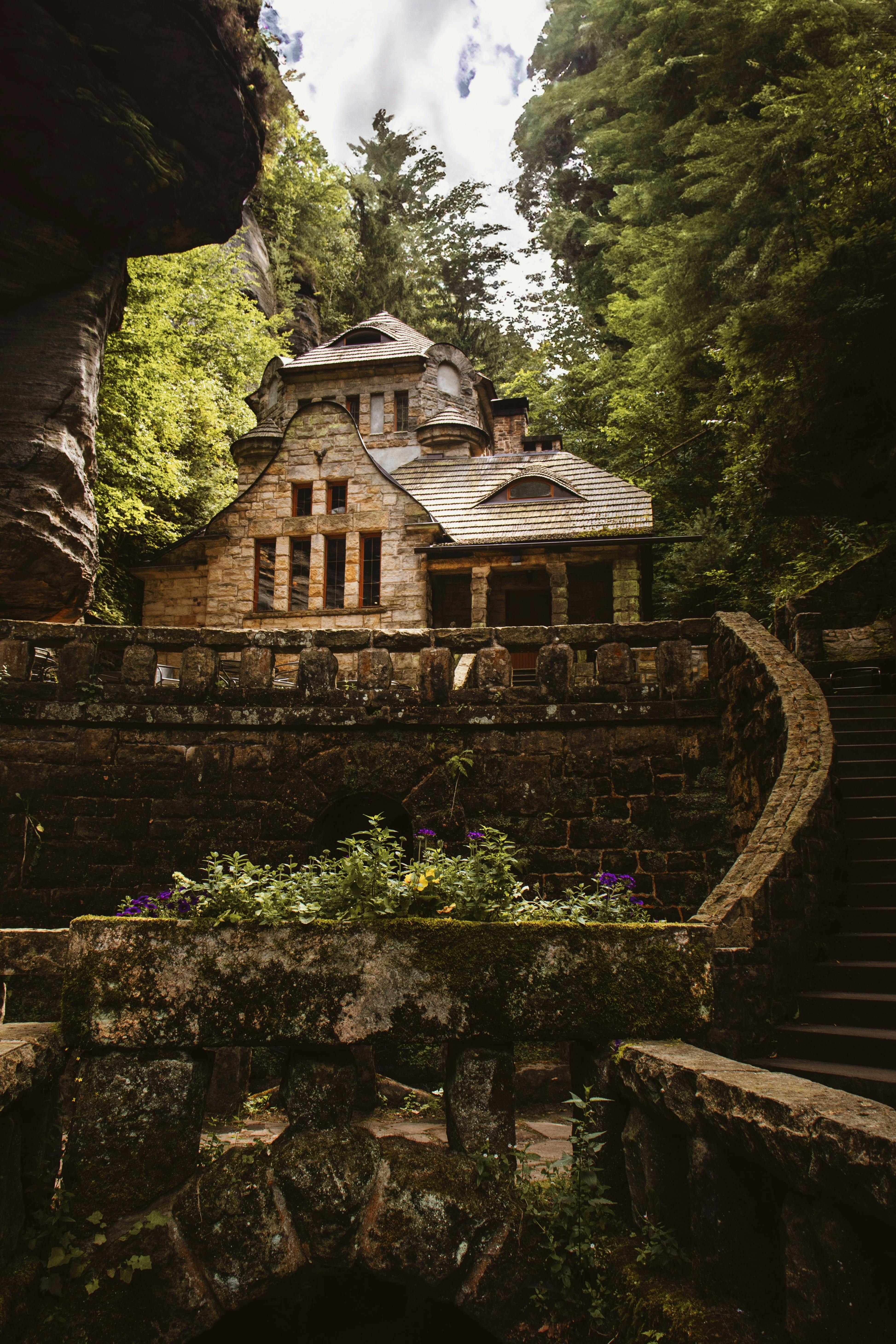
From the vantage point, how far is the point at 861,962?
17.9 feet

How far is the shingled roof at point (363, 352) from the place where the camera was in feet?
92.0

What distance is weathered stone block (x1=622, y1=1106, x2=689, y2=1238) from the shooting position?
2438mm

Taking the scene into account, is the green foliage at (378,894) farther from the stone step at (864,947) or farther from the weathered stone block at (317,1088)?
the stone step at (864,947)

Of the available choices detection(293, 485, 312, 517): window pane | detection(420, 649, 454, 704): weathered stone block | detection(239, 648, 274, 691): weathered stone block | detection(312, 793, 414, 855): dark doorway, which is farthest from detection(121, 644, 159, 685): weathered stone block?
detection(293, 485, 312, 517): window pane

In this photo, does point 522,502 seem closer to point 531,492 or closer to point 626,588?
point 531,492

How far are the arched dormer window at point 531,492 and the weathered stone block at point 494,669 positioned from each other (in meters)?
11.6

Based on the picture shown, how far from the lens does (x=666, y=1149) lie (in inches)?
99.0

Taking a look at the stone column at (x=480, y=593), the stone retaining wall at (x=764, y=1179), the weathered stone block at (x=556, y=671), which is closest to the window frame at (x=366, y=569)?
the stone column at (x=480, y=593)

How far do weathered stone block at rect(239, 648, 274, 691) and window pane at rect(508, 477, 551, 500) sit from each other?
485 inches

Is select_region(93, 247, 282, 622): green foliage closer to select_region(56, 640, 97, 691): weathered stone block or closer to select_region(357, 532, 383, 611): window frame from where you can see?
select_region(357, 532, 383, 611): window frame

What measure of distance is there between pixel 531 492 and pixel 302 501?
214 inches

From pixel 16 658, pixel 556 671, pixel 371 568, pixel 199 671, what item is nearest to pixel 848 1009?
pixel 556 671

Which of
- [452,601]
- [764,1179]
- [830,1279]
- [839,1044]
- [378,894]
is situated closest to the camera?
[830,1279]

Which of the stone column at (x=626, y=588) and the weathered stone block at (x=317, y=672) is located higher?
the stone column at (x=626, y=588)
